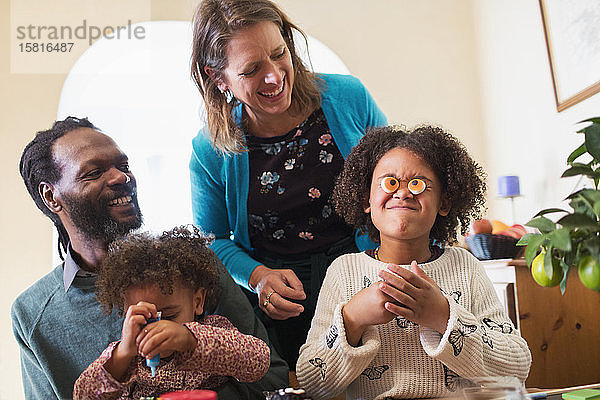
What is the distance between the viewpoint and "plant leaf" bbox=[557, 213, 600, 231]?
2.17 feet

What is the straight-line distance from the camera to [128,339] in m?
0.88

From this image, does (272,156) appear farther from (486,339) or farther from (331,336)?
(486,339)

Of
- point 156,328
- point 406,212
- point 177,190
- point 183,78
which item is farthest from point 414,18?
point 156,328

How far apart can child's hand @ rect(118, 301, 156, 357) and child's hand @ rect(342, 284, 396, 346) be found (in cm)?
32

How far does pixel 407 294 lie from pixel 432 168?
313 mm

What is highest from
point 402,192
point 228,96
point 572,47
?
point 572,47

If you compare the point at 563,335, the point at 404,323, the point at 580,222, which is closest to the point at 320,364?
the point at 404,323

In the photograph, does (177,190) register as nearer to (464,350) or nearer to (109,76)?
(109,76)

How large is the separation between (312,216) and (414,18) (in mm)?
2596

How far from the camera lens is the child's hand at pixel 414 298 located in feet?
2.96

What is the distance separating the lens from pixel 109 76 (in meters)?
3.38

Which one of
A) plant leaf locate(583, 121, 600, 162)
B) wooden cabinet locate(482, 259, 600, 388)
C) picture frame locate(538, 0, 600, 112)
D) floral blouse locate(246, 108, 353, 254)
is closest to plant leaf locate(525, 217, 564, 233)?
plant leaf locate(583, 121, 600, 162)

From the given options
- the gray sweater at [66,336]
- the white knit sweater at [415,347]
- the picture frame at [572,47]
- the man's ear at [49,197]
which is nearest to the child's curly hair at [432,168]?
the white knit sweater at [415,347]

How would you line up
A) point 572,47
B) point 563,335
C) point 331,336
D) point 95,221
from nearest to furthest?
point 331,336, point 95,221, point 563,335, point 572,47
